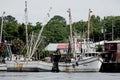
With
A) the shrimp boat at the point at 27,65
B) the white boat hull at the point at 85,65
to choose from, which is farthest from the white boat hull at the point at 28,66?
the white boat hull at the point at 85,65

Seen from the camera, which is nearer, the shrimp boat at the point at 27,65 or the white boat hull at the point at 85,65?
the white boat hull at the point at 85,65

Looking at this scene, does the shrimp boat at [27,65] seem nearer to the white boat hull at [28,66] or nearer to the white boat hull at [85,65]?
the white boat hull at [28,66]

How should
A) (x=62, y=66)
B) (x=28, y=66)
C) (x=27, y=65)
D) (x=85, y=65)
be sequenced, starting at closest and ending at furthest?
(x=85, y=65) → (x=62, y=66) → (x=27, y=65) → (x=28, y=66)

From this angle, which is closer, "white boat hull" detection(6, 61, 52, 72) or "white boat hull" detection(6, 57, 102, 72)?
"white boat hull" detection(6, 57, 102, 72)

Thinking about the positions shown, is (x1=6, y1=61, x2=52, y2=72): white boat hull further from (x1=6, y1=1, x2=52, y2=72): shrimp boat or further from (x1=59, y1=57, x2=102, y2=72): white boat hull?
(x1=59, y1=57, x2=102, y2=72): white boat hull

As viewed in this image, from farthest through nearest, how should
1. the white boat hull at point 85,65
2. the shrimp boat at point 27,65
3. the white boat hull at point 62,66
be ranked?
the shrimp boat at point 27,65 < the white boat hull at point 62,66 < the white boat hull at point 85,65

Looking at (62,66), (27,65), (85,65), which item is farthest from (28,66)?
(85,65)

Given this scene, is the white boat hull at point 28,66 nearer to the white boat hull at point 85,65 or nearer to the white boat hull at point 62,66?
the white boat hull at point 62,66

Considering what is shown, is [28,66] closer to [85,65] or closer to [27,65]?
[27,65]

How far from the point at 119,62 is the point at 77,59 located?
8.90 meters

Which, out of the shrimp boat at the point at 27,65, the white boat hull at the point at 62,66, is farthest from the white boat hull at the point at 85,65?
the shrimp boat at the point at 27,65

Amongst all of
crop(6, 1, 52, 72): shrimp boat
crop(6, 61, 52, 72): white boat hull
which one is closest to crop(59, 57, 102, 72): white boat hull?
crop(6, 61, 52, 72): white boat hull

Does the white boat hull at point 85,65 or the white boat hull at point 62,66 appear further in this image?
the white boat hull at point 62,66

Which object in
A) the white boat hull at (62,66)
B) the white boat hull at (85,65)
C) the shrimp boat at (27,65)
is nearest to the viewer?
the white boat hull at (85,65)
